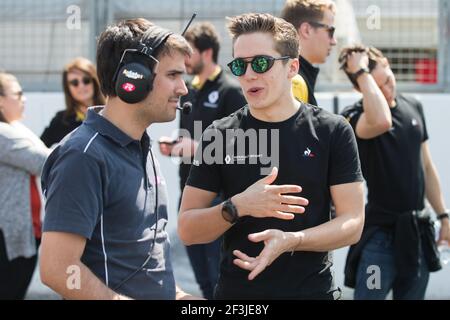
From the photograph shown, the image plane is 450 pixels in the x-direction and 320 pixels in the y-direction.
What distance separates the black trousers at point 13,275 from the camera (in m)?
5.30

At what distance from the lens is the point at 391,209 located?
4973 mm

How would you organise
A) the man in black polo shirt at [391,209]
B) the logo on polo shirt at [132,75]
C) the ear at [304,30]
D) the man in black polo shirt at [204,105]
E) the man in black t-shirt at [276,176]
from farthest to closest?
1. the man in black polo shirt at [204,105]
2. the man in black polo shirt at [391,209]
3. the ear at [304,30]
4. the man in black t-shirt at [276,176]
5. the logo on polo shirt at [132,75]

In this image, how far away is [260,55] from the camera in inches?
125

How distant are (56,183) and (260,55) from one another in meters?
1.09

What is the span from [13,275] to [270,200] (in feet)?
9.93

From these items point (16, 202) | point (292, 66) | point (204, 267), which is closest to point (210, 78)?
point (204, 267)

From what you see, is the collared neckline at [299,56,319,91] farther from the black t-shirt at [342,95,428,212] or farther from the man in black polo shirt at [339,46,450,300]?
the black t-shirt at [342,95,428,212]

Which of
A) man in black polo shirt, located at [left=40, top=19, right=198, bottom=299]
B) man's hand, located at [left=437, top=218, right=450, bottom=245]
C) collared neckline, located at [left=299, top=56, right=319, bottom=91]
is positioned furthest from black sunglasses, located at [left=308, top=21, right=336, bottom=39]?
man's hand, located at [left=437, top=218, right=450, bottom=245]

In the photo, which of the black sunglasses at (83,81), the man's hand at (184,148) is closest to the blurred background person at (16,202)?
the black sunglasses at (83,81)

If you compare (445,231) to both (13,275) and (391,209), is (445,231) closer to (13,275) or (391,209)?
(391,209)

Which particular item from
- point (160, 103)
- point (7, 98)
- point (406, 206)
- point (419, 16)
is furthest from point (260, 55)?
point (419, 16)

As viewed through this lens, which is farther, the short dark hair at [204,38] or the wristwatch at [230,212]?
the short dark hair at [204,38]

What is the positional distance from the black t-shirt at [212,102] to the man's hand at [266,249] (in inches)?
117

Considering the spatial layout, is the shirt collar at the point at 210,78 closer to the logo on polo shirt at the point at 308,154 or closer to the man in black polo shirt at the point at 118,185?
the logo on polo shirt at the point at 308,154
